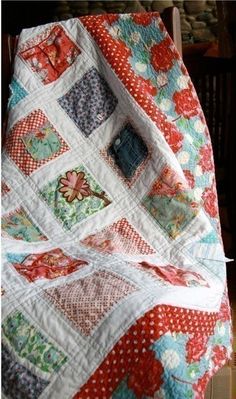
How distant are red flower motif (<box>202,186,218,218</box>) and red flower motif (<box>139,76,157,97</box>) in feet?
0.98

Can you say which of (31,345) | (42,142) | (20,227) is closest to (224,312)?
(31,345)

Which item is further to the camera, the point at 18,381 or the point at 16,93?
the point at 16,93

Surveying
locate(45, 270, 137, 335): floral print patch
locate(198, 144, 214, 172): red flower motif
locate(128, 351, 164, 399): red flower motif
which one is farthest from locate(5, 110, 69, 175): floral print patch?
locate(128, 351, 164, 399): red flower motif

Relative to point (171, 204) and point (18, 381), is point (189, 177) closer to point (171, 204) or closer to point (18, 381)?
point (171, 204)

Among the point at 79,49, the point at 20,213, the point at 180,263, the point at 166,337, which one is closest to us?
the point at 166,337

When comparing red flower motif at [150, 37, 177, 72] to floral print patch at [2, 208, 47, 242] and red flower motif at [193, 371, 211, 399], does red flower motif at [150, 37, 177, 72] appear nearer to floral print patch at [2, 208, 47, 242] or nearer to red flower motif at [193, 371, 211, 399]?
floral print patch at [2, 208, 47, 242]

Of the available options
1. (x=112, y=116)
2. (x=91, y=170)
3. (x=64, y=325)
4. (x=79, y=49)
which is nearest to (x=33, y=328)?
(x=64, y=325)

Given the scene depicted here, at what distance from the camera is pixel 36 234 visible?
1574 millimetres

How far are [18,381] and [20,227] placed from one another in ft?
1.66

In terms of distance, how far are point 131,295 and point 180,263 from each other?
297 millimetres

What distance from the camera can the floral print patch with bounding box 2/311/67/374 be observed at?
1.16m

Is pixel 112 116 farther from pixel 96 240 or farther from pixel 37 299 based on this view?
pixel 37 299

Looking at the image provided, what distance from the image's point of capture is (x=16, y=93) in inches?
67.1

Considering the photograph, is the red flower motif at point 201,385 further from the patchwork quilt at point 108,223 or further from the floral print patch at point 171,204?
the floral print patch at point 171,204
